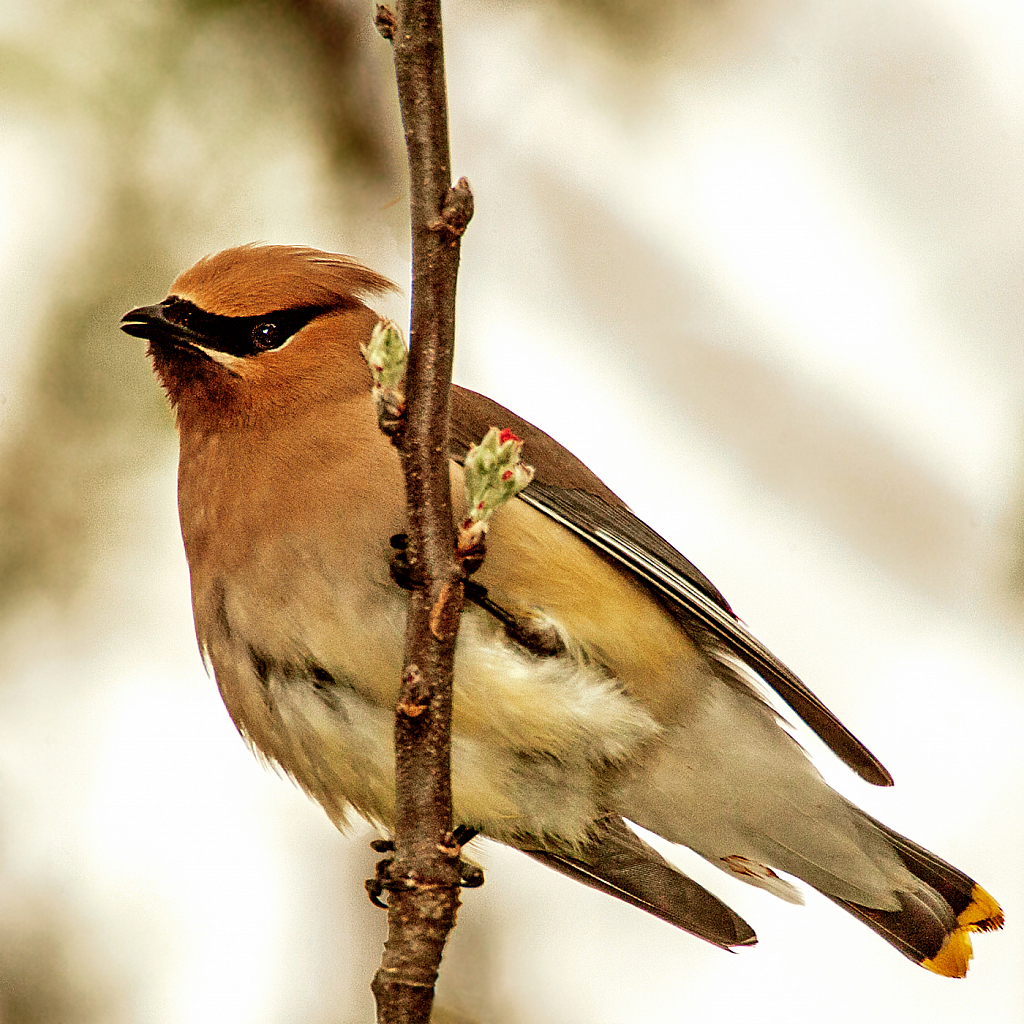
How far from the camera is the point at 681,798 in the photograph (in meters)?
4.36

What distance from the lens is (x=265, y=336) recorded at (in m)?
4.27

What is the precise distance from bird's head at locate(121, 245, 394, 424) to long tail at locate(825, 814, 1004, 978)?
2.24 m

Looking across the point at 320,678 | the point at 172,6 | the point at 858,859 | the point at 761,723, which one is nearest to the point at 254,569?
the point at 320,678

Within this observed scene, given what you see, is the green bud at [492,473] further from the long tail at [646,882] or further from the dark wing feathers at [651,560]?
the long tail at [646,882]

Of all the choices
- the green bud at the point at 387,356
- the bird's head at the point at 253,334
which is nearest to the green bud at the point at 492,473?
the green bud at the point at 387,356

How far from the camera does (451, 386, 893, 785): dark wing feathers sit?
4.17m

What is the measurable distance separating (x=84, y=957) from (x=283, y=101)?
296cm

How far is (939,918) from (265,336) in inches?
103

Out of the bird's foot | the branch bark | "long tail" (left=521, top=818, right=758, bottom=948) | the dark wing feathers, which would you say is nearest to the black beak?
the dark wing feathers

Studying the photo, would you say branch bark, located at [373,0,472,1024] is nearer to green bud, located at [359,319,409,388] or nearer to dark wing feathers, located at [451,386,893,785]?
green bud, located at [359,319,409,388]

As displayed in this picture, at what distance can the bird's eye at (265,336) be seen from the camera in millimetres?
4258

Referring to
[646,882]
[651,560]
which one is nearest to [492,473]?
[651,560]

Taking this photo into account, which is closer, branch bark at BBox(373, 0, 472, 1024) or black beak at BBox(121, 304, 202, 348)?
branch bark at BBox(373, 0, 472, 1024)

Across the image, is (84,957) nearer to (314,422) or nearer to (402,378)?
(314,422)
